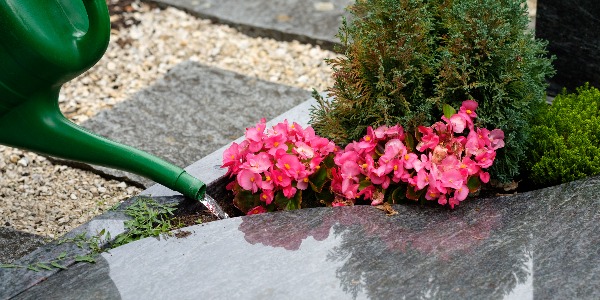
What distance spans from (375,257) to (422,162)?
1.22 feet

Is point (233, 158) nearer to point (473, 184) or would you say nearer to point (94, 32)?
point (94, 32)

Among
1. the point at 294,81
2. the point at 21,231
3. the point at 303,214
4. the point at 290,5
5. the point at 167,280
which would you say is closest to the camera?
the point at 167,280

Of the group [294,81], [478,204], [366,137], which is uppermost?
[366,137]

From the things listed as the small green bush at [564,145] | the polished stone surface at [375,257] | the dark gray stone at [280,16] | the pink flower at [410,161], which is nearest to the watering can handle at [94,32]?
the polished stone surface at [375,257]

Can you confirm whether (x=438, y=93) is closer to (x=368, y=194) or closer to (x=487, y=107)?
(x=487, y=107)

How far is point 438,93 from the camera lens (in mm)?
2770

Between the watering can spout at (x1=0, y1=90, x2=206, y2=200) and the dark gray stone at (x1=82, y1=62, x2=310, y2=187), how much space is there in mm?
946

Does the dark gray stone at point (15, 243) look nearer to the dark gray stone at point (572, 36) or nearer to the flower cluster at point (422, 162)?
the flower cluster at point (422, 162)

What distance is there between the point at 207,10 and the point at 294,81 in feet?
3.04

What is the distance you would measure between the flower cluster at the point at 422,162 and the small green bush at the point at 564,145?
0.22 m

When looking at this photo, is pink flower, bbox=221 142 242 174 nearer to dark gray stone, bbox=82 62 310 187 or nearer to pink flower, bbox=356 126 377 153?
pink flower, bbox=356 126 377 153

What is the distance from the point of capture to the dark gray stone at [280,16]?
15.9 feet

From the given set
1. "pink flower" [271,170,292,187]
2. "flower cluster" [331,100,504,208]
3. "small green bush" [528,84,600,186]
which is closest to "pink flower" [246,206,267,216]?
"pink flower" [271,170,292,187]

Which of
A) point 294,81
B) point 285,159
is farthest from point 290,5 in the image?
point 285,159
